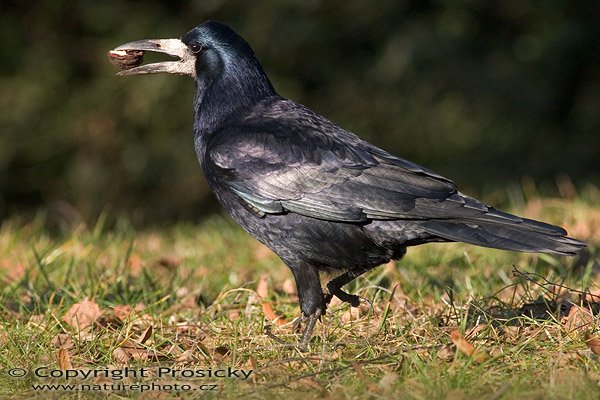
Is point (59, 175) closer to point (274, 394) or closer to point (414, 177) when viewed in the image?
point (414, 177)

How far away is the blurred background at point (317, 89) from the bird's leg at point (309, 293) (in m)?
6.61

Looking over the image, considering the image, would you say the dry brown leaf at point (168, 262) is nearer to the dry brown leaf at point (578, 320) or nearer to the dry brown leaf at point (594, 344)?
the dry brown leaf at point (578, 320)

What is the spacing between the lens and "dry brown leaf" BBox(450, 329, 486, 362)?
3.53 m

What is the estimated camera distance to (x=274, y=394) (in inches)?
133

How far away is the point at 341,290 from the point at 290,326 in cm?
29

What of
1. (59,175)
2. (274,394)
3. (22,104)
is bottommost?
(59,175)

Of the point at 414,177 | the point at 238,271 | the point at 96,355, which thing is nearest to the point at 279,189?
the point at 414,177

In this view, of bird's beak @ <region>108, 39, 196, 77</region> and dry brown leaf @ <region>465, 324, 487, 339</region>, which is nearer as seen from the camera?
dry brown leaf @ <region>465, 324, 487, 339</region>

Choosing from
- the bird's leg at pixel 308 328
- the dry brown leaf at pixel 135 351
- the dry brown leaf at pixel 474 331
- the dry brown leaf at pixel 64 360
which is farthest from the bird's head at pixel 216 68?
the dry brown leaf at pixel 474 331

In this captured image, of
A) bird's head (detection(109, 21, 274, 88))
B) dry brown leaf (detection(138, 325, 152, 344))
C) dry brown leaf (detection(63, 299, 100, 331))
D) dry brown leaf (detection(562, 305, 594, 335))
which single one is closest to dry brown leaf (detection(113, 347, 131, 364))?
dry brown leaf (detection(138, 325, 152, 344))

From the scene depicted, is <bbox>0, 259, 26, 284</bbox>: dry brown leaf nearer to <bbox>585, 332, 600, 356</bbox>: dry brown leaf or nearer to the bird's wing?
the bird's wing

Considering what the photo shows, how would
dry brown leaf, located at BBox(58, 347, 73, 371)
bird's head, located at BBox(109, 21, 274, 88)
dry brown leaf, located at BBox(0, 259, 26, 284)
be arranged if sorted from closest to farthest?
dry brown leaf, located at BBox(58, 347, 73, 371)
bird's head, located at BBox(109, 21, 274, 88)
dry brown leaf, located at BBox(0, 259, 26, 284)

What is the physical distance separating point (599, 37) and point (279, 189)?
824 cm

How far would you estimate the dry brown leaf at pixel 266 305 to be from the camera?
4454mm
